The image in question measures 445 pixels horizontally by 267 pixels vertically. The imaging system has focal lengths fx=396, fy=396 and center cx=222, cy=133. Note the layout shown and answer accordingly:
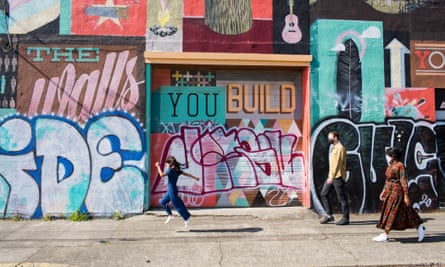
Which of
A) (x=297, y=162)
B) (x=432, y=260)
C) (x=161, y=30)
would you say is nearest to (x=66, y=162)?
→ (x=161, y=30)

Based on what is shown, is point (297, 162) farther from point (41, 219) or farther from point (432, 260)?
point (41, 219)

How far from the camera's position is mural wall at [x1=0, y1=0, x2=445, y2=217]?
8812mm

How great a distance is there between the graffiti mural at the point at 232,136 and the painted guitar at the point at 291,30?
0.84 metres

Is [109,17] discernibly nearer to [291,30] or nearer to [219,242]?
[291,30]

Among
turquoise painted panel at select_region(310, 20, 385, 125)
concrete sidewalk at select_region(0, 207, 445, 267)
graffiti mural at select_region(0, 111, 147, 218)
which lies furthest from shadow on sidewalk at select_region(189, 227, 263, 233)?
turquoise painted panel at select_region(310, 20, 385, 125)

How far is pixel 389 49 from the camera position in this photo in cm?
951

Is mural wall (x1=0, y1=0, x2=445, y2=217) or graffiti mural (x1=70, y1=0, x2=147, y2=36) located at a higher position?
graffiti mural (x1=70, y1=0, x2=147, y2=36)

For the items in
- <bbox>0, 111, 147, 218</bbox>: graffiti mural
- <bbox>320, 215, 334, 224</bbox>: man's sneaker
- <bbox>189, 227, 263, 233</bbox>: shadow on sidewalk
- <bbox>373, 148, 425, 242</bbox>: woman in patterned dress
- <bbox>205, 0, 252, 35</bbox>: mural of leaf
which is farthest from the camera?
<bbox>205, 0, 252, 35</bbox>: mural of leaf

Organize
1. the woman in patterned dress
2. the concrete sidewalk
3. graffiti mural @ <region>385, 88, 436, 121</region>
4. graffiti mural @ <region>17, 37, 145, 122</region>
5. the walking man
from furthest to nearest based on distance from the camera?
graffiti mural @ <region>385, 88, 436, 121</region>, graffiti mural @ <region>17, 37, 145, 122</region>, the walking man, the woman in patterned dress, the concrete sidewalk

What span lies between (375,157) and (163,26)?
5.83 m

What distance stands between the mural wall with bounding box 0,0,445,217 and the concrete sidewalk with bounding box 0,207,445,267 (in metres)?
0.67

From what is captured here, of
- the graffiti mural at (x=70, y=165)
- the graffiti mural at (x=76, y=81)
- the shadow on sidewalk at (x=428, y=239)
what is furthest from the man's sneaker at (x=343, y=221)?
the graffiti mural at (x=76, y=81)

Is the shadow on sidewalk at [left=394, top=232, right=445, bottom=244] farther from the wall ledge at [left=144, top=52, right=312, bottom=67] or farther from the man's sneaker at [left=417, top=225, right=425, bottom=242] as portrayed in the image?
the wall ledge at [left=144, top=52, right=312, bottom=67]

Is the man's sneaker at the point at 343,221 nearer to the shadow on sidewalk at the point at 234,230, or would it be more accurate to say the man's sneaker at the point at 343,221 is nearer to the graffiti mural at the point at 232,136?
the graffiti mural at the point at 232,136
